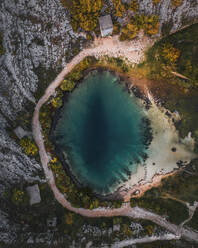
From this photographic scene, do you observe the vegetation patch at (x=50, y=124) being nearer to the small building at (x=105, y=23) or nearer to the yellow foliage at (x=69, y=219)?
the yellow foliage at (x=69, y=219)

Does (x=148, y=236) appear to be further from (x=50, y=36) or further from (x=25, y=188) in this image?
(x=50, y=36)

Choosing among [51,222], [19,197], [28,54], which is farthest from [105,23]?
[51,222]

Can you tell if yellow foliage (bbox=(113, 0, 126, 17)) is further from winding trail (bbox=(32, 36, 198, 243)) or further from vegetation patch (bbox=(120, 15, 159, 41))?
winding trail (bbox=(32, 36, 198, 243))

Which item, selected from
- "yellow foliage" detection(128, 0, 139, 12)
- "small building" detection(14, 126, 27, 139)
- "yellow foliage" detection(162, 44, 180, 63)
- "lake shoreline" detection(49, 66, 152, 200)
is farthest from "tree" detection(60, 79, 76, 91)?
"yellow foliage" detection(162, 44, 180, 63)

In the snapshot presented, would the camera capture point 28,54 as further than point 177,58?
No

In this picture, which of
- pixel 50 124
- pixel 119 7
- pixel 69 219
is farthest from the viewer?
pixel 50 124

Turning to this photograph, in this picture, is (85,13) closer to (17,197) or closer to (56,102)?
(56,102)

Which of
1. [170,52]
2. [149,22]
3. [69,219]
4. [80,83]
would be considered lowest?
[69,219]
